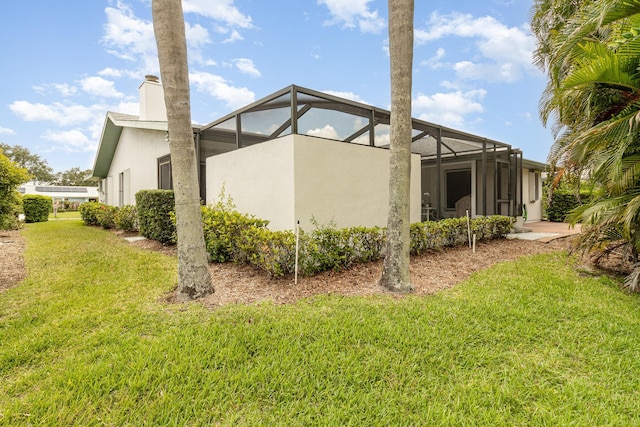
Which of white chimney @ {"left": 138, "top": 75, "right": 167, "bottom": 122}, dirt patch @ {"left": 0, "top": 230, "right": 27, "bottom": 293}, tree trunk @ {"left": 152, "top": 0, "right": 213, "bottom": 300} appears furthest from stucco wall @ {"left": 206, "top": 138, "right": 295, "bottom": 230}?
white chimney @ {"left": 138, "top": 75, "right": 167, "bottom": 122}

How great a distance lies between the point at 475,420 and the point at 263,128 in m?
6.38

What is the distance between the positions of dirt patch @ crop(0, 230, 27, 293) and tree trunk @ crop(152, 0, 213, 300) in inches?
127

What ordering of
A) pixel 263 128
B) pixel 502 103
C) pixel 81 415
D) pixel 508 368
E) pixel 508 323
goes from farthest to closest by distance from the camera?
pixel 502 103 < pixel 263 128 < pixel 508 323 < pixel 508 368 < pixel 81 415

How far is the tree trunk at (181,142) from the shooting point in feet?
13.3

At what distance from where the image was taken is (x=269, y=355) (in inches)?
113

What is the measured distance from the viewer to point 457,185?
15.4 meters

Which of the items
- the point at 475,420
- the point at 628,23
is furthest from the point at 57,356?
the point at 628,23

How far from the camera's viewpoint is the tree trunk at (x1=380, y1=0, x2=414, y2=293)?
446 centimetres

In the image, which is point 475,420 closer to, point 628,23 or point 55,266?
point 628,23

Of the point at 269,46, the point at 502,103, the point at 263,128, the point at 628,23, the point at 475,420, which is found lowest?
the point at 475,420

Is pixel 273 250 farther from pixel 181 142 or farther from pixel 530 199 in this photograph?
pixel 530 199

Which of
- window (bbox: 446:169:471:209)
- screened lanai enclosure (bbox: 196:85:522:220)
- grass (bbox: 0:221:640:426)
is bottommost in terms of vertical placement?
grass (bbox: 0:221:640:426)

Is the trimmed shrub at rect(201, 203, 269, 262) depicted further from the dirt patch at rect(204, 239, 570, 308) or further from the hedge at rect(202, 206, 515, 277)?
the dirt patch at rect(204, 239, 570, 308)

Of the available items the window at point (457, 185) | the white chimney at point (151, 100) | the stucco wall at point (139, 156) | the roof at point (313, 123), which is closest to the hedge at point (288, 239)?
A: the roof at point (313, 123)
